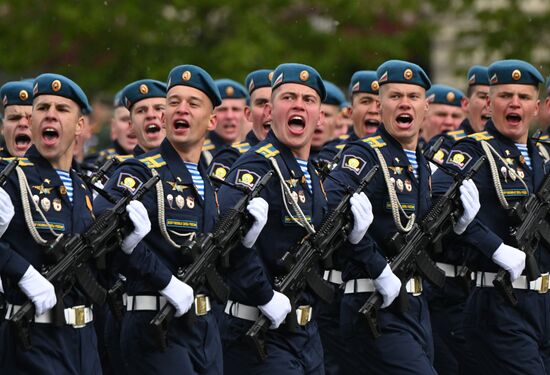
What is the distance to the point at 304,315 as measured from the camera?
9.69m

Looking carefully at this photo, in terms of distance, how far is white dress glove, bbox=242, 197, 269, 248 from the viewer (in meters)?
9.25

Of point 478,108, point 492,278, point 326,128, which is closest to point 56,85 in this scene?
point 492,278

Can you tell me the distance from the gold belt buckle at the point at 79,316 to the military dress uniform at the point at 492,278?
2.86 metres

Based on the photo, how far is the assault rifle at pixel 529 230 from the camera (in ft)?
34.8

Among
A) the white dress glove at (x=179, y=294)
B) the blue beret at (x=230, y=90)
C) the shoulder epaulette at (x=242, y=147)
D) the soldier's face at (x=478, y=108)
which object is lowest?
the white dress glove at (x=179, y=294)

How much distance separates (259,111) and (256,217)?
11.8ft

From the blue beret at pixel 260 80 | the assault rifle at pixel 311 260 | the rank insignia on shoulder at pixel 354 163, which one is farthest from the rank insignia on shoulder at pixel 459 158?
Answer: the blue beret at pixel 260 80

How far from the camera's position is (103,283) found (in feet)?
31.1

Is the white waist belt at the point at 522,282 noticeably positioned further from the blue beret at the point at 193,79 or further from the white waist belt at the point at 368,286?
the blue beret at the point at 193,79

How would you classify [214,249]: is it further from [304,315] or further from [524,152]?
[524,152]

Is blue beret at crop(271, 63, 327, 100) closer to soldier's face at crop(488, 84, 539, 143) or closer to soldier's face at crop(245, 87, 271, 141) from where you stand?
soldier's face at crop(488, 84, 539, 143)

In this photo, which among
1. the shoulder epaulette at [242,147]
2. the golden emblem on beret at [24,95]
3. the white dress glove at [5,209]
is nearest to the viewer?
the white dress glove at [5,209]

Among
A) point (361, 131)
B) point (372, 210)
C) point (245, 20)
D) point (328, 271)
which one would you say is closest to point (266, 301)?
point (372, 210)

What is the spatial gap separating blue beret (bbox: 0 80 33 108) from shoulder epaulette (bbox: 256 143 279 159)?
81.6 inches
